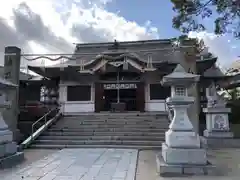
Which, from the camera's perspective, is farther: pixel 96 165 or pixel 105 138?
pixel 105 138

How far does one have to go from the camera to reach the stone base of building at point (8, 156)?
635cm

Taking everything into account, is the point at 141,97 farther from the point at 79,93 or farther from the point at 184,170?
the point at 184,170

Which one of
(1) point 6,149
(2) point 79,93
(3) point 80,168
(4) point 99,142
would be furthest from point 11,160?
(2) point 79,93

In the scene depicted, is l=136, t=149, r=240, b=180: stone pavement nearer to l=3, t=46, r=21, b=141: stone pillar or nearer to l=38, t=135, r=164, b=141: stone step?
l=38, t=135, r=164, b=141: stone step

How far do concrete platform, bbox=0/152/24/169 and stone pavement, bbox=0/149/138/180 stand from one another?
1.35 ft

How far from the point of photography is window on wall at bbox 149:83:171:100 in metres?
17.1

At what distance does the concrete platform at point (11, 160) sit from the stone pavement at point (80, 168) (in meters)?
0.41

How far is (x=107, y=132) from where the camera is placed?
11328 millimetres

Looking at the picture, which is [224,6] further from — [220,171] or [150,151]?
[150,151]

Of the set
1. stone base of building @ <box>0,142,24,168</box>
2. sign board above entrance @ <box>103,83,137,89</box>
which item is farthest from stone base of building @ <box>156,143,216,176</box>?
sign board above entrance @ <box>103,83,137,89</box>

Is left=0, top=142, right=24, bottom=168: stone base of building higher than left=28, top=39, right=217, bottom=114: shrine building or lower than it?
lower

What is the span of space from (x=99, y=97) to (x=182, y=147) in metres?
11.9

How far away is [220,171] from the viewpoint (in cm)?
571

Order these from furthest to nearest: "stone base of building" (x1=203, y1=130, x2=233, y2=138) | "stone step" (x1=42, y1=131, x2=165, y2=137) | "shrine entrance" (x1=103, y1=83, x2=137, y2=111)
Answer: "shrine entrance" (x1=103, y1=83, x2=137, y2=111) → "stone step" (x1=42, y1=131, x2=165, y2=137) → "stone base of building" (x1=203, y1=130, x2=233, y2=138)
